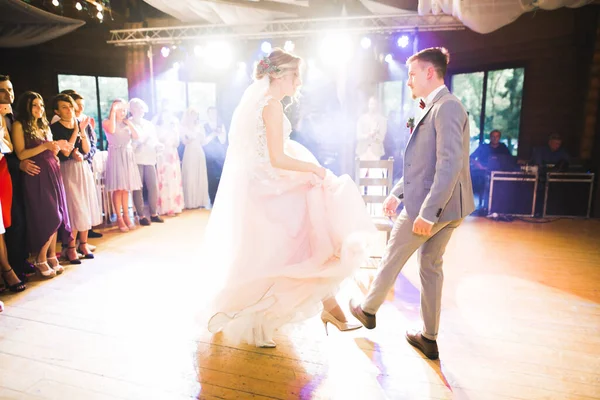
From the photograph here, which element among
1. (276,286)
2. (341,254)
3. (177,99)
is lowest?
(276,286)

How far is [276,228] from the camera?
7.80 feet

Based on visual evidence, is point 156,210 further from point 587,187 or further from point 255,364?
point 587,187

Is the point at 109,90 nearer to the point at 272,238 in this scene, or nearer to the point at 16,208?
the point at 16,208

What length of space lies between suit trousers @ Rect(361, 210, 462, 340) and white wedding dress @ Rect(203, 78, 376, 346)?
7.0 inches

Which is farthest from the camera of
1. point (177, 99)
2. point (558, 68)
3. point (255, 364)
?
point (177, 99)

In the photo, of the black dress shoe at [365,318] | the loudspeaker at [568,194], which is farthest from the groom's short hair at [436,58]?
the loudspeaker at [568,194]

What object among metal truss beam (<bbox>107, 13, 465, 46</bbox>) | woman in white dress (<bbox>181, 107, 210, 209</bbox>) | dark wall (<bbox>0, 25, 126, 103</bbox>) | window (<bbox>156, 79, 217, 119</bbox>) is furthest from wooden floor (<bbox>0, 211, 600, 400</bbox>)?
window (<bbox>156, 79, 217, 119</bbox>)

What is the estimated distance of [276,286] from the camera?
2.31 m

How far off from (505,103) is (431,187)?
6720 millimetres

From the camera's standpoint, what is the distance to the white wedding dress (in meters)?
2.30

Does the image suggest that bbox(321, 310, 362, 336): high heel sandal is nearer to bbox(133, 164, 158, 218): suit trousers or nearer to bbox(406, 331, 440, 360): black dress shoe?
bbox(406, 331, 440, 360): black dress shoe

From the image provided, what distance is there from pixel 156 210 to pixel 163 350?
377 centimetres

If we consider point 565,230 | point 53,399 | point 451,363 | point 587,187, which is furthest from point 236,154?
point 587,187

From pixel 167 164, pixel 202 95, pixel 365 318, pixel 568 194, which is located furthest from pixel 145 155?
pixel 568 194
